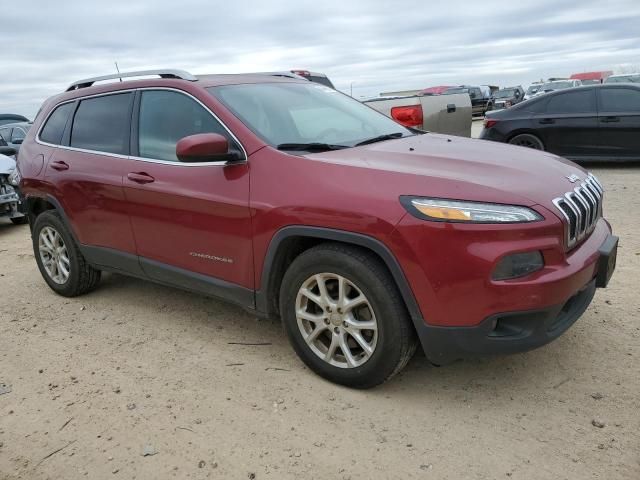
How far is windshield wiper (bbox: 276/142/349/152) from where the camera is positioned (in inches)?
126

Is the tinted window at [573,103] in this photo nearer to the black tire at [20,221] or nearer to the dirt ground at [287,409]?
the dirt ground at [287,409]

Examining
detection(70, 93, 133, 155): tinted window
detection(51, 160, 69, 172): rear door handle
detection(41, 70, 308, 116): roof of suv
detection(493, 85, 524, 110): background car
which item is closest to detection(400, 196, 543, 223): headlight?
detection(41, 70, 308, 116): roof of suv

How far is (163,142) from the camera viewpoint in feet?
12.1

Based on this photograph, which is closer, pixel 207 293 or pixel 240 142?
pixel 240 142

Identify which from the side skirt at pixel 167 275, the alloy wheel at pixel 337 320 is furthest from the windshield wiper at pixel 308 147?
the side skirt at pixel 167 275

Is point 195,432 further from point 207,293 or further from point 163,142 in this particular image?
point 163,142

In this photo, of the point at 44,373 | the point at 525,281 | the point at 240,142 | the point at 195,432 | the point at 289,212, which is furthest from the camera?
the point at 44,373

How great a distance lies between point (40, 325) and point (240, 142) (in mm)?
2329

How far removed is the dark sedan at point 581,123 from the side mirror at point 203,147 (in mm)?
7564

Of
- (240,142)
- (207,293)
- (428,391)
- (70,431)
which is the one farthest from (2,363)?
(428,391)

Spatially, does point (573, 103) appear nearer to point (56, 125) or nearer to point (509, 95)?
point (56, 125)

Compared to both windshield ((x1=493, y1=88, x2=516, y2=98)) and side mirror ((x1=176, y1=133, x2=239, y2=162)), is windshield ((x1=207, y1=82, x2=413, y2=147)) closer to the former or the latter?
side mirror ((x1=176, y1=133, x2=239, y2=162))

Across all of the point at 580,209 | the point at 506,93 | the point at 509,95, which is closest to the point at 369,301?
the point at 580,209

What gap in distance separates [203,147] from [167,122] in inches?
31.5
